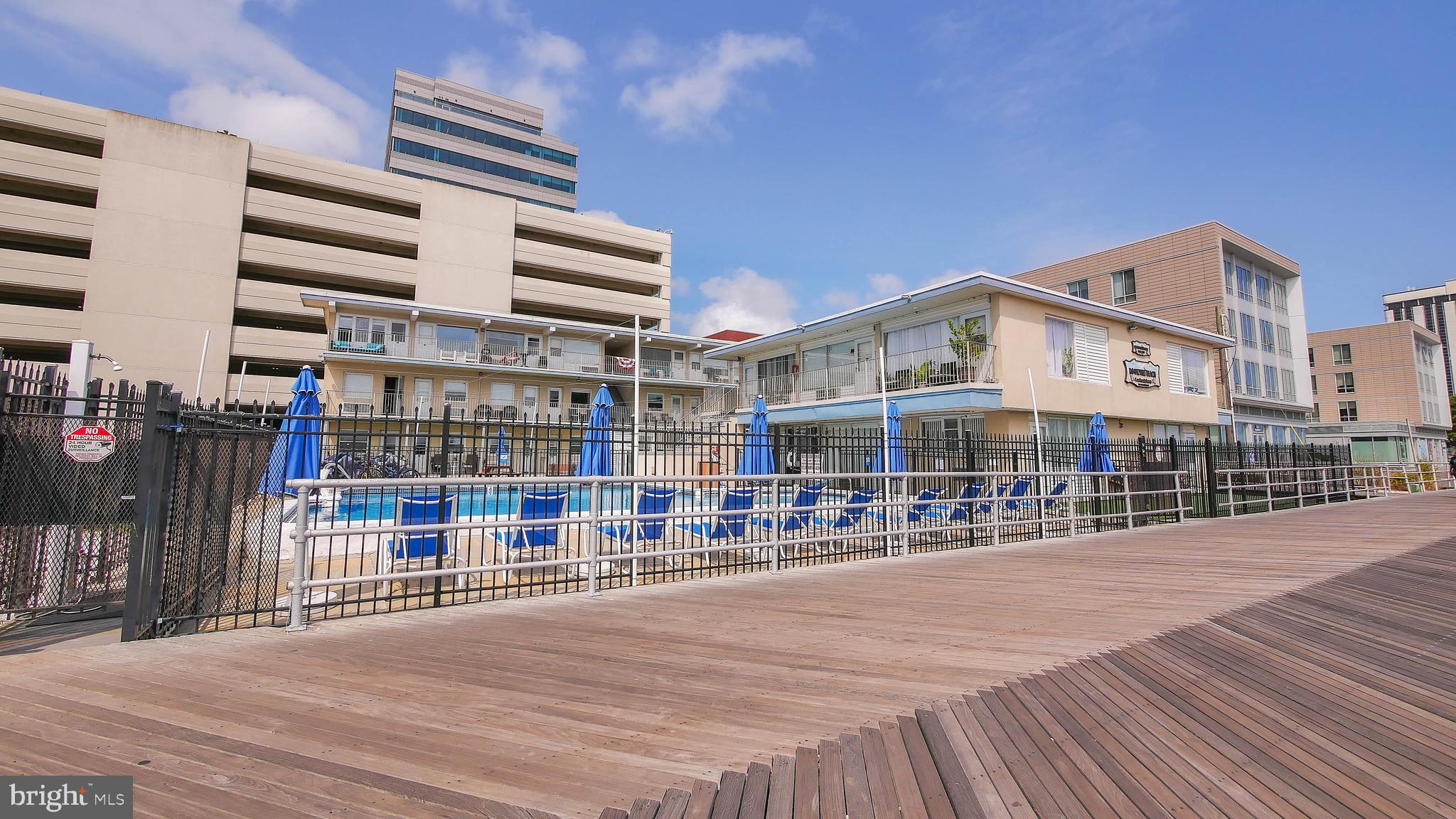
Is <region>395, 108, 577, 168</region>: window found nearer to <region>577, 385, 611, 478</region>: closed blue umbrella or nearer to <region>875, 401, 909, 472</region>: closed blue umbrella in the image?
<region>875, 401, 909, 472</region>: closed blue umbrella

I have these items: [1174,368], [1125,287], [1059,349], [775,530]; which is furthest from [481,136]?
[775,530]

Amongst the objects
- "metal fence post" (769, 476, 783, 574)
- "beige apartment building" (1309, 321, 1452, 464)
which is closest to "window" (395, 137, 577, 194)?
"beige apartment building" (1309, 321, 1452, 464)

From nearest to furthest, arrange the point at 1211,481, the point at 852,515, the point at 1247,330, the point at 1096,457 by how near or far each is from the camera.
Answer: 1. the point at 852,515
2. the point at 1096,457
3. the point at 1211,481
4. the point at 1247,330

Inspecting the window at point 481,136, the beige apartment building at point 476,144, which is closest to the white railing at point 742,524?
the beige apartment building at point 476,144

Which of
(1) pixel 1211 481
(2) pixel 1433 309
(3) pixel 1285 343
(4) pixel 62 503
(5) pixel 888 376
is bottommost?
(4) pixel 62 503

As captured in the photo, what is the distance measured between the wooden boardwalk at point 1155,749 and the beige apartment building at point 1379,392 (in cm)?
5688

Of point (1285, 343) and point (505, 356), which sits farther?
point (1285, 343)

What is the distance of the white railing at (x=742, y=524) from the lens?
5.52 metres

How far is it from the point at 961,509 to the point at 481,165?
242 feet

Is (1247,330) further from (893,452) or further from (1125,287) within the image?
(893,452)

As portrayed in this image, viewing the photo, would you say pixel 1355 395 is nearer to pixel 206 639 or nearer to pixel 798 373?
pixel 798 373

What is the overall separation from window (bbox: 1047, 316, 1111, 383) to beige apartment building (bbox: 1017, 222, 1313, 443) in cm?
1130

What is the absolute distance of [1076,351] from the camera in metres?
22.7

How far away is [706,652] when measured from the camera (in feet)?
14.4
